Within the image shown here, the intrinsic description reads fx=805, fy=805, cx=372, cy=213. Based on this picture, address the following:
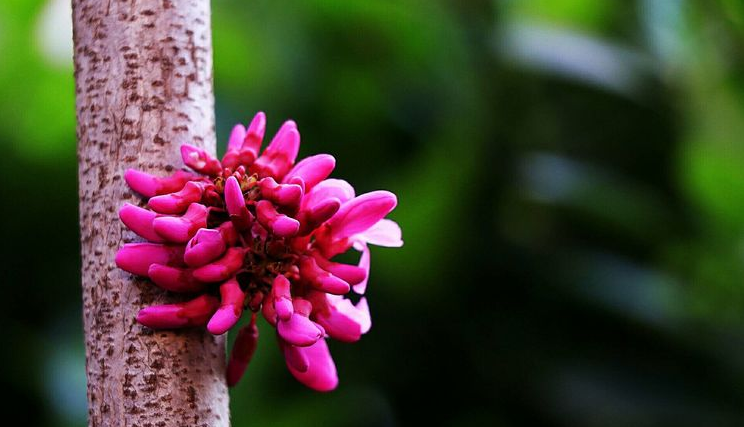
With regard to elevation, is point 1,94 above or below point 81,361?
above

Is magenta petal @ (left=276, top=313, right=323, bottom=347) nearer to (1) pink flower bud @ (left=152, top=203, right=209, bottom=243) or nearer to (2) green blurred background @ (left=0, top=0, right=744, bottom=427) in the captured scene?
(1) pink flower bud @ (left=152, top=203, right=209, bottom=243)

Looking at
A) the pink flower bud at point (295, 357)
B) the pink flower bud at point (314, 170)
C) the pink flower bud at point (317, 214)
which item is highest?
the pink flower bud at point (314, 170)

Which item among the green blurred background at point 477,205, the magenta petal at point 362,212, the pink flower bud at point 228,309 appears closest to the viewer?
the pink flower bud at point 228,309

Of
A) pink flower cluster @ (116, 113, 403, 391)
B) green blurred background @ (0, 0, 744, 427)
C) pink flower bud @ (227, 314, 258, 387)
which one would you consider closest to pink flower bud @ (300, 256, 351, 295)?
pink flower cluster @ (116, 113, 403, 391)

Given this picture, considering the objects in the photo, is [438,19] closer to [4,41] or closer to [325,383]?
[4,41]

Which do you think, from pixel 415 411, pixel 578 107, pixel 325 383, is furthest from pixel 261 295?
pixel 578 107

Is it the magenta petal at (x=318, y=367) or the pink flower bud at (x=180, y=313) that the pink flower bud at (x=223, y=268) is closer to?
the pink flower bud at (x=180, y=313)

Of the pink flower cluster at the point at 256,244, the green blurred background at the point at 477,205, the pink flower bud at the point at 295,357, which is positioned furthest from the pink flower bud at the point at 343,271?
the green blurred background at the point at 477,205
